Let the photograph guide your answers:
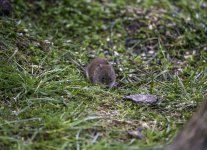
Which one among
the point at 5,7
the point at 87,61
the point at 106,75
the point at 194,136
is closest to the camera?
the point at 194,136

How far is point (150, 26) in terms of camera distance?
6074mm

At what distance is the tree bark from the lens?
3068 millimetres

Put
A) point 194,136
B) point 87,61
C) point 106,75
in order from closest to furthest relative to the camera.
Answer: point 194,136 → point 106,75 → point 87,61

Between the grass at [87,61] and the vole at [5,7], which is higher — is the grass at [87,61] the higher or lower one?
the lower one

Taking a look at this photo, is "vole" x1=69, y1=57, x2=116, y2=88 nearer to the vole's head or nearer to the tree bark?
the vole's head

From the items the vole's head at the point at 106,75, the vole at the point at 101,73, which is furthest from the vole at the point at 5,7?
the vole's head at the point at 106,75

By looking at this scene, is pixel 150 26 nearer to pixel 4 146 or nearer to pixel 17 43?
pixel 17 43

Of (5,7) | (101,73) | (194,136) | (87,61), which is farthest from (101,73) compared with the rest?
(194,136)

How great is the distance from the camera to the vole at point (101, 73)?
4.72 m

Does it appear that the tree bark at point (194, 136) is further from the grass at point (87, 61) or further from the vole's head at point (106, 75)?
the vole's head at point (106, 75)

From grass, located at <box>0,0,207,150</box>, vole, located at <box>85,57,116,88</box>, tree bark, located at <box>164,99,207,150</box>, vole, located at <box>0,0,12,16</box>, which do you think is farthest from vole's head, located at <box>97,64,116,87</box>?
tree bark, located at <box>164,99,207,150</box>

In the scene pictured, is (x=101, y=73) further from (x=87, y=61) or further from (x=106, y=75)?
(x=87, y=61)

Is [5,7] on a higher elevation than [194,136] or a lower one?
higher

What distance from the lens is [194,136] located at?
309 centimetres
